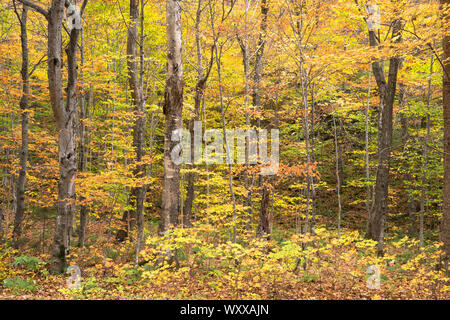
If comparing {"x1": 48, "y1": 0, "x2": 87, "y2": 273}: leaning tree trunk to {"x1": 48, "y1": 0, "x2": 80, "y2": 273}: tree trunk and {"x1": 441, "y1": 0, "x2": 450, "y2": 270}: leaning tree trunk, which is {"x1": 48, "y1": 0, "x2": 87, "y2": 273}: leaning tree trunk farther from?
{"x1": 441, "y1": 0, "x2": 450, "y2": 270}: leaning tree trunk

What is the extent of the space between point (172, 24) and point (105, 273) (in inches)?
271

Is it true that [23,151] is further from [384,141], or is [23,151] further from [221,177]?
[384,141]

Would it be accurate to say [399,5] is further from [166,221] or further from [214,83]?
[214,83]

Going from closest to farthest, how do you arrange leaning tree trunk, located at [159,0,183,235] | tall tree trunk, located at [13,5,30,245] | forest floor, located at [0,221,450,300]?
forest floor, located at [0,221,450,300] → leaning tree trunk, located at [159,0,183,235] → tall tree trunk, located at [13,5,30,245]

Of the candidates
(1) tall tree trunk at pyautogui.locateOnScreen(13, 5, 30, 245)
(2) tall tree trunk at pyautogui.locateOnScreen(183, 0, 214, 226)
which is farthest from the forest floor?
(2) tall tree trunk at pyautogui.locateOnScreen(183, 0, 214, 226)

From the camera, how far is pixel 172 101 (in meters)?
6.96

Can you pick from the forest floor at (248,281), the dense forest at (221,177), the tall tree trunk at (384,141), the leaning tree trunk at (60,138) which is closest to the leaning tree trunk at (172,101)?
the dense forest at (221,177)

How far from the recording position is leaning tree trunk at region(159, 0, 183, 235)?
6.86 meters

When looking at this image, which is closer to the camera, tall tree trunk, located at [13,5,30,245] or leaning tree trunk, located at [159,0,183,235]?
leaning tree trunk, located at [159,0,183,235]

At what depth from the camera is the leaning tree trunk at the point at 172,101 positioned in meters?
6.86

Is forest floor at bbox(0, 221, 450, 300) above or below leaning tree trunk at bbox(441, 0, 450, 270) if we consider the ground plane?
below

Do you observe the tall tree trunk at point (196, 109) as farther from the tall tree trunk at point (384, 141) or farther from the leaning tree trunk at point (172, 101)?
the tall tree trunk at point (384, 141)

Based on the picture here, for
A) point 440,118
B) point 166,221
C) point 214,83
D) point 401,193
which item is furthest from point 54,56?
point 401,193

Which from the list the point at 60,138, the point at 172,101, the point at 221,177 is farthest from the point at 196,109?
the point at 60,138
